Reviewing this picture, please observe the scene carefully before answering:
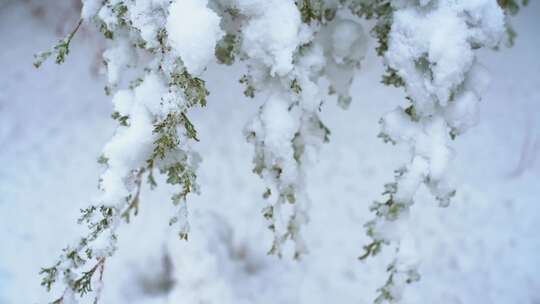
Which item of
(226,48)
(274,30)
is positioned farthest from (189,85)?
(226,48)

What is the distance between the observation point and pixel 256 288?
306cm

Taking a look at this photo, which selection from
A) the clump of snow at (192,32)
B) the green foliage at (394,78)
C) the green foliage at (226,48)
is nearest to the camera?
the clump of snow at (192,32)

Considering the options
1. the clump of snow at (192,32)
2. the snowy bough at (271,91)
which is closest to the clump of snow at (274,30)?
the snowy bough at (271,91)

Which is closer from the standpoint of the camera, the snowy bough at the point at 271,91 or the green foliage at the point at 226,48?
the snowy bough at the point at 271,91

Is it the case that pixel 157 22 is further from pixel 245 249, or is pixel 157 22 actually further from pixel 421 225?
pixel 421 225

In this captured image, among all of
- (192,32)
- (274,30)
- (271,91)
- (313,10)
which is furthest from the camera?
(313,10)

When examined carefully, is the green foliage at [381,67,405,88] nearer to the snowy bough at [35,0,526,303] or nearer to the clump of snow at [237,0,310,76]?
the snowy bough at [35,0,526,303]

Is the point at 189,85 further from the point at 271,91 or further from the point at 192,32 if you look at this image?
the point at 271,91

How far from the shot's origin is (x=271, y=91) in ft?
5.35

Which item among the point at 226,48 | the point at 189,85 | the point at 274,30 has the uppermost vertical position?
the point at 226,48

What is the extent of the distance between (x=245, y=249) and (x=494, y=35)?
2154mm

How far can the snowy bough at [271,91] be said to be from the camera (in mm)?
1309

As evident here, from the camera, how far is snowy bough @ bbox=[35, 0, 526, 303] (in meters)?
1.31

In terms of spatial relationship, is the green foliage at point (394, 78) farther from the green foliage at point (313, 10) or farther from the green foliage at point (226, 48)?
the green foliage at point (226, 48)
